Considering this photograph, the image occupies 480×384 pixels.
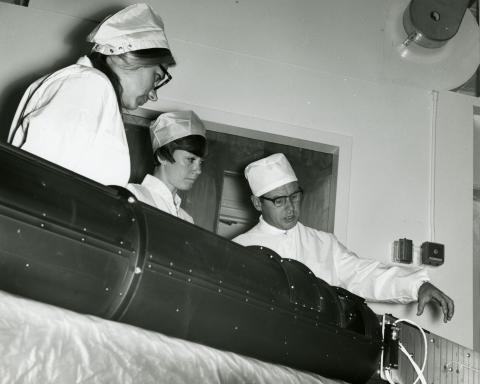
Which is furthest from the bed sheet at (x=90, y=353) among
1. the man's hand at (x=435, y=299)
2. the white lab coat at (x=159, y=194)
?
the white lab coat at (x=159, y=194)

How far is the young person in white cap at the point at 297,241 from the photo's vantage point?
2.22 metres

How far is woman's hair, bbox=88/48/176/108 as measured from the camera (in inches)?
57.4

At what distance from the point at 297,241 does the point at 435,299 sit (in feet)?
2.39

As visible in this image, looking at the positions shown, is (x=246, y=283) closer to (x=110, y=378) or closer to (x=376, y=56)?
(x=110, y=378)

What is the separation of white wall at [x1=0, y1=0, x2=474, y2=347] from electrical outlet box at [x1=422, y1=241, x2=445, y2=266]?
6 centimetres

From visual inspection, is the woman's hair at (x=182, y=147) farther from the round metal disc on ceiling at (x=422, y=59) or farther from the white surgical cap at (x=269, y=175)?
the round metal disc on ceiling at (x=422, y=59)

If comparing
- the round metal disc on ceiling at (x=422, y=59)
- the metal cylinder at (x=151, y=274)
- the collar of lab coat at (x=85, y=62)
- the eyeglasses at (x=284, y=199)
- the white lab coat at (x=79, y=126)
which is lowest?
the metal cylinder at (x=151, y=274)

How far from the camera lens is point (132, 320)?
102 cm

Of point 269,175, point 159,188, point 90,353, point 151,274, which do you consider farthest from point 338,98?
point 90,353

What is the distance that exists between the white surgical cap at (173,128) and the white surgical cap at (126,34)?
2.83 feet

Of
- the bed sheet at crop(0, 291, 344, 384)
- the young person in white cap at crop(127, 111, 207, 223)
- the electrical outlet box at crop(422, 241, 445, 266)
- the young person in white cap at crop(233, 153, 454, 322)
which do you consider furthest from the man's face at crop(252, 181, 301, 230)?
the bed sheet at crop(0, 291, 344, 384)

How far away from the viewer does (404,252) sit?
2736mm

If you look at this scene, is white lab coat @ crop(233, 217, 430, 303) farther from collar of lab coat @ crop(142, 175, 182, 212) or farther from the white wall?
collar of lab coat @ crop(142, 175, 182, 212)

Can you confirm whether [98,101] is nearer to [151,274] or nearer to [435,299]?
[151,274]
